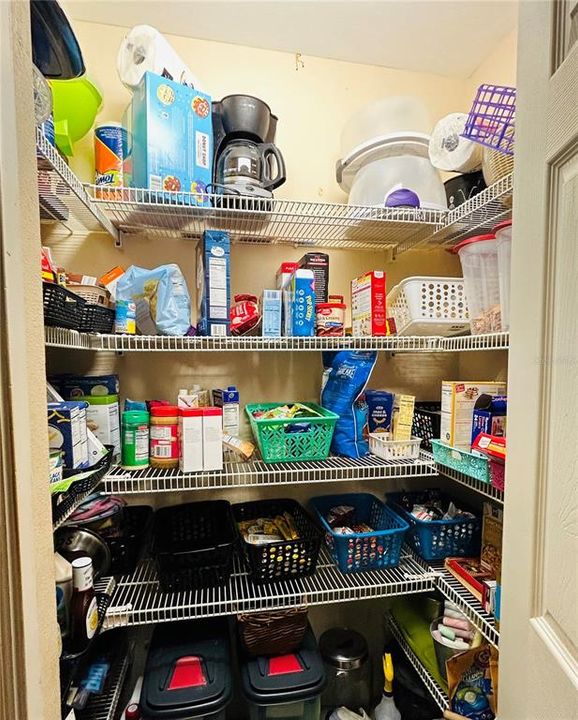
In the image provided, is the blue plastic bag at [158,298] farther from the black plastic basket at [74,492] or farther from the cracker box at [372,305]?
the cracker box at [372,305]

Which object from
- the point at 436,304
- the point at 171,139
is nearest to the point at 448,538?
the point at 436,304

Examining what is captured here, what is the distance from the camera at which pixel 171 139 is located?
3.44 ft

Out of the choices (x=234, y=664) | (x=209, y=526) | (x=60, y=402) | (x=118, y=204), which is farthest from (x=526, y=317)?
(x=234, y=664)

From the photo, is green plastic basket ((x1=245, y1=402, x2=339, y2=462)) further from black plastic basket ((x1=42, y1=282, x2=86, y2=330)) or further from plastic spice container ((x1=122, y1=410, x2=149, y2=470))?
black plastic basket ((x1=42, y1=282, x2=86, y2=330))

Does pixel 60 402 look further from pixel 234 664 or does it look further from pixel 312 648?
pixel 234 664

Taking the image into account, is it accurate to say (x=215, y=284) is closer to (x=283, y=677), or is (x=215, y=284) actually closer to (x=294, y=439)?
(x=294, y=439)

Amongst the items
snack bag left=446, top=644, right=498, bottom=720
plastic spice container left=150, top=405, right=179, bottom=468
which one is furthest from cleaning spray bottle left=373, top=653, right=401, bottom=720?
plastic spice container left=150, top=405, right=179, bottom=468

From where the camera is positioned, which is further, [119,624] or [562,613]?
[119,624]

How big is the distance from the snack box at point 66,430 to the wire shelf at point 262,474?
8.6 inches

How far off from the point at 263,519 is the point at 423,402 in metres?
0.77

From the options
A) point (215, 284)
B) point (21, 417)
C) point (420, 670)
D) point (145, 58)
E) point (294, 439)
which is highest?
point (145, 58)

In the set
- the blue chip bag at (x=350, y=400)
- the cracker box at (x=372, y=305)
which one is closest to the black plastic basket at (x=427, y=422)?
the blue chip bag at (x=350, y=400)

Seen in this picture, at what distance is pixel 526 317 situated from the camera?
56 centimetres

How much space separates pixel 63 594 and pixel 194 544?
0.40 meters
